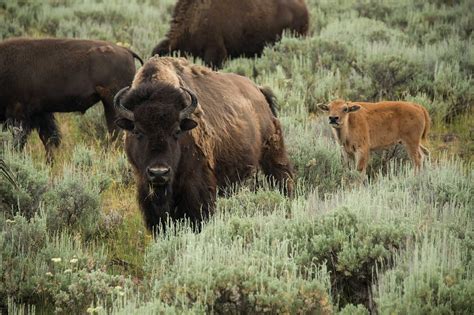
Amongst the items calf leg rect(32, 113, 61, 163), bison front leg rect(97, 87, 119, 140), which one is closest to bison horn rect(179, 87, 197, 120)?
bison front leg rect(97, 87, 119, 140)

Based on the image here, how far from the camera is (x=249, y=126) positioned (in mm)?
7605

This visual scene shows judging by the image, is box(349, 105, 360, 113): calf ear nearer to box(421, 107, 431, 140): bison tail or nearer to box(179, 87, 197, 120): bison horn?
box(421, 107, 431, 140): bison tail

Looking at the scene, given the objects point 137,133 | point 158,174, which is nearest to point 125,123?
point 137,133

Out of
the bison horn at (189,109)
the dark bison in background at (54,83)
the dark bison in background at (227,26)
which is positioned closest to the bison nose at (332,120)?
the dark bison in background at (54,83)

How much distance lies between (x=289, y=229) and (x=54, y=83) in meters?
5.59

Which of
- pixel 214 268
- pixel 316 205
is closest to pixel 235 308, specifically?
pixel 214 268

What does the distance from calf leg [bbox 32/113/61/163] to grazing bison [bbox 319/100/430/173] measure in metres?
3.72

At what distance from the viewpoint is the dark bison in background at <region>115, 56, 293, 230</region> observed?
20.4ft

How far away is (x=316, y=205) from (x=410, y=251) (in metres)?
1.36

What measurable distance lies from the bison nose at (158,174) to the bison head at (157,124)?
0.07 feet

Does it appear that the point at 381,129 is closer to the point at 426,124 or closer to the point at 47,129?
the point at 426,124

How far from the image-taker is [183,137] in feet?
21.3

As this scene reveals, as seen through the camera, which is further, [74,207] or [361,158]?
[361,158]

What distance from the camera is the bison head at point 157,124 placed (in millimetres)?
6164
